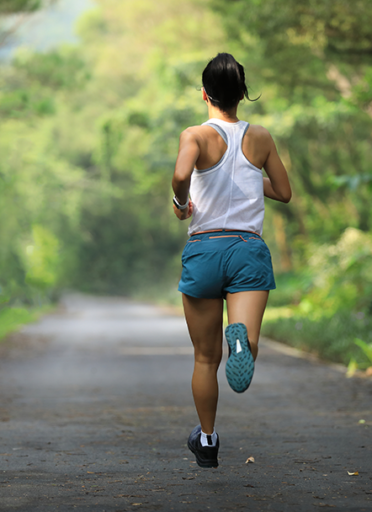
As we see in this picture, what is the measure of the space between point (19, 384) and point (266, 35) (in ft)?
25.5

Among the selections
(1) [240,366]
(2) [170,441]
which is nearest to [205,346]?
(1) [240,366]

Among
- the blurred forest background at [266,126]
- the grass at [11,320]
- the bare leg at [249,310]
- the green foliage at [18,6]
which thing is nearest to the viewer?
the bare leg at [249,310]

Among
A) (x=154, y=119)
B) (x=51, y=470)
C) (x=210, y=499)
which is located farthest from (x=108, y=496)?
(x=154, y=119)

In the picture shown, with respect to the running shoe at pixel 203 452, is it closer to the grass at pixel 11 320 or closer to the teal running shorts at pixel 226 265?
the teal running shorts at pixel 226 265

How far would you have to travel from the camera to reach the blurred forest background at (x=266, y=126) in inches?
557

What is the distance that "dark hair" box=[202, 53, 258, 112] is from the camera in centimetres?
453

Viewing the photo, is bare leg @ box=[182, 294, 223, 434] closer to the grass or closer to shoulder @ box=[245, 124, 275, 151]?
shoulder @ box=[245, 124, 275, 151]

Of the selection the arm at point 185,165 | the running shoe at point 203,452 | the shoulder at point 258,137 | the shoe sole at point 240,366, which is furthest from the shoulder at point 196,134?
the running shoe at point 203,452

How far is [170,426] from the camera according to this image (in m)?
6.86

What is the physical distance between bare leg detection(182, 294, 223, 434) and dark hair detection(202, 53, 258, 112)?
1120mm

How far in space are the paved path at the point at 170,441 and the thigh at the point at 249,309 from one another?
0.85 metres

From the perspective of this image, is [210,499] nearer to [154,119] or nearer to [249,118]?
[249,118]

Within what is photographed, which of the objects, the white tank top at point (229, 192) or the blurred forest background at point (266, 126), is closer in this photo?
the white tank top at point (229, 192)

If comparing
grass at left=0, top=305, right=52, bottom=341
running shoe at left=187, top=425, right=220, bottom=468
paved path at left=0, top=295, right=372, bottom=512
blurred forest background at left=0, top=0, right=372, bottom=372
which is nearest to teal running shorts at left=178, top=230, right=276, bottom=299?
running shoe at left=187, top=425, right=220, bottom=468
